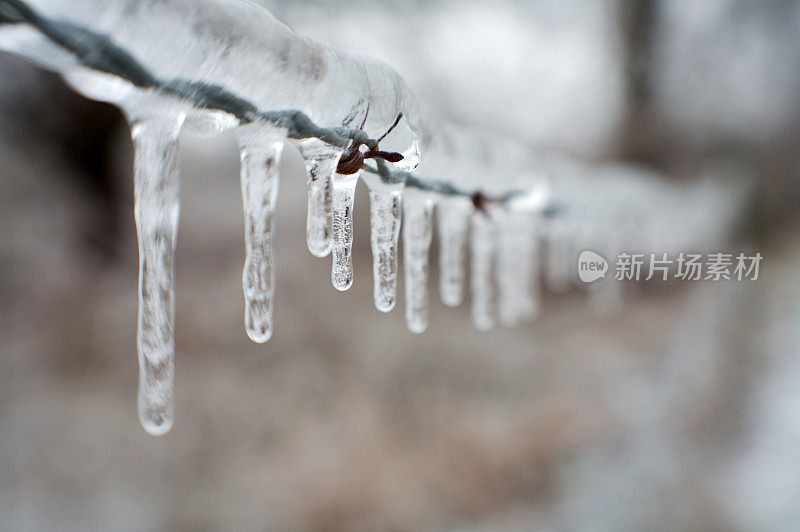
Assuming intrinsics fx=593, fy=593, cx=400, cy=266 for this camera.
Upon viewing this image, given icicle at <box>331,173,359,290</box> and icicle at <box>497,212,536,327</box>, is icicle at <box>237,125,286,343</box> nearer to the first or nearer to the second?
icicle at <box>331,173,359,290</box>

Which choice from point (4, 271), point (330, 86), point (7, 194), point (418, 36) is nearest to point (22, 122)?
point (7, 194)

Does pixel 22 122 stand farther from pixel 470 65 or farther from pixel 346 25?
pixel 470 65

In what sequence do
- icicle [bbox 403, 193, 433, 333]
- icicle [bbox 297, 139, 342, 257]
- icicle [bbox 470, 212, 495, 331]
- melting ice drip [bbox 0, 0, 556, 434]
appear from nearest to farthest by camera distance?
melting ice drip [bbox 0, 0, 556, 434], icicle [bbox 297, 139, 342, 257], icicle [bbox 403, 193, 433, 333], icicle [bbox 470, 212, 495, 331]

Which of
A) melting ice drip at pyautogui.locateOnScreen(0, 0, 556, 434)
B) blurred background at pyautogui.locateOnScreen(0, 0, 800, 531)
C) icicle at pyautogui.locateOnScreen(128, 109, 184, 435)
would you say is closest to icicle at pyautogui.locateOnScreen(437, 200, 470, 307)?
melting ice drip at pyautogui.locateOnScreen(0, 0, 556, 434)

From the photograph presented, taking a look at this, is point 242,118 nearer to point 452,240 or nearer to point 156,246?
point 156,246

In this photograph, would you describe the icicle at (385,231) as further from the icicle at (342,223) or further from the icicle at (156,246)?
the icicle at (156,246)

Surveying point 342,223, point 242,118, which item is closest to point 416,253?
point 342,223
